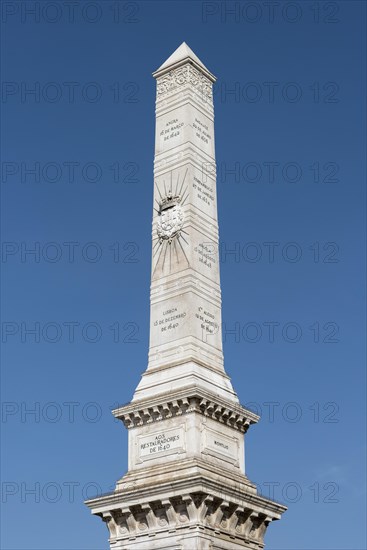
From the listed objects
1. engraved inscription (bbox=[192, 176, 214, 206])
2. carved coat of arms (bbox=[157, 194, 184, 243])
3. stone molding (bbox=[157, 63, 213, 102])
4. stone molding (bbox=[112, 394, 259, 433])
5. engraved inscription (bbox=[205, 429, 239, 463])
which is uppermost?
stone molding (bbox=[157, 63, 213, 102])

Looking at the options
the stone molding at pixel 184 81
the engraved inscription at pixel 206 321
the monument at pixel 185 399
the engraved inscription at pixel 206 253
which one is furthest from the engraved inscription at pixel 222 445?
the stone molding at pixel 184 81

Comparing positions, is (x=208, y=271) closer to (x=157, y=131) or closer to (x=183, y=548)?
(x=157, y=131)

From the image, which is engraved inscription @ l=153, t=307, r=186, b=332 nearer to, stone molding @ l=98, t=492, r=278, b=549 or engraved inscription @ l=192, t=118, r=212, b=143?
stone molding @ l=98, t=492, r=278, b=549

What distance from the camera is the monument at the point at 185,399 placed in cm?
3606

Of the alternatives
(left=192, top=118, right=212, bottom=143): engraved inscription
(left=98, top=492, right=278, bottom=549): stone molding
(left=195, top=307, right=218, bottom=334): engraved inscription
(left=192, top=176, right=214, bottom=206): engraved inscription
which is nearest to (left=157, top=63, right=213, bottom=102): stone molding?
(left=192, top=118, right=212, bottom=143): engraved inscription

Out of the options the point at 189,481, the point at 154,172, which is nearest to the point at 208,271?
the point at 154,172

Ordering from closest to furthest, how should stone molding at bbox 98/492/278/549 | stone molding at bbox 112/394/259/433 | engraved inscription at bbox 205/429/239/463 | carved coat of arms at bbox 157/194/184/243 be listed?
1. stone molding at bbox 98/492/278/549
2. stone molding at bbox 112/394/259/433
3. engraved inscription at bbox 205/429/239/463
4. carved coat of arms at bbox 157/194/184/243

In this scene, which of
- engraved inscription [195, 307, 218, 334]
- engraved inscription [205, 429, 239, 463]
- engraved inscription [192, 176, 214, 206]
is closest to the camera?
engraved inscription [205, 429, 239, 463]

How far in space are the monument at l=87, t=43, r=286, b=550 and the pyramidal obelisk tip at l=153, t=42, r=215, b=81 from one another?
253 mm

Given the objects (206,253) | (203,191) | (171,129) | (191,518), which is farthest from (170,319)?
(171,129)

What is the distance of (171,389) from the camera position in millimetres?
39156

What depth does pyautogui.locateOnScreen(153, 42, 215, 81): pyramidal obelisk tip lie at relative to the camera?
47.4 metres

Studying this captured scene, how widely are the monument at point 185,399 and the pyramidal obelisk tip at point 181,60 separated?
25 cm

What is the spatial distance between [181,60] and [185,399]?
19.7 m
